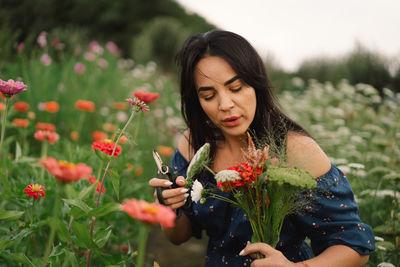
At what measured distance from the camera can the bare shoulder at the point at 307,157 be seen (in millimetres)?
1184

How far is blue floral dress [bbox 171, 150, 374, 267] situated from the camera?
45.6 inches

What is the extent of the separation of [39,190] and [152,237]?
2.06 metres

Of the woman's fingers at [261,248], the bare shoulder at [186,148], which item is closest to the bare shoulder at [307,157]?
the woman's fingers at [261,248]

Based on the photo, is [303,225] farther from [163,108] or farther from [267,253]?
[163,108]

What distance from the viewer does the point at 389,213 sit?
164 centimetres

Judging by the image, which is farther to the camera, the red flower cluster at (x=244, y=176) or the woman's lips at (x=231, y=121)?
the woman's lips at (x=231, y=121)

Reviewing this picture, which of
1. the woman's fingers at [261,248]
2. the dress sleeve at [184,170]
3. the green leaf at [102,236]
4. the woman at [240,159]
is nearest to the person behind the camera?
the woman's fingers at [261,248]

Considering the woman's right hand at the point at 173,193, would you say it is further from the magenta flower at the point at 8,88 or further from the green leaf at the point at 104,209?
the magenta flower at the point at 8,88

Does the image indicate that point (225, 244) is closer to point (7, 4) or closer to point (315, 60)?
point (7, 4)

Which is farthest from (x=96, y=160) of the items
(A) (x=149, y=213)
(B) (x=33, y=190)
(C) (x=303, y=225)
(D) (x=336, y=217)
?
(A) (x=149, y=213)

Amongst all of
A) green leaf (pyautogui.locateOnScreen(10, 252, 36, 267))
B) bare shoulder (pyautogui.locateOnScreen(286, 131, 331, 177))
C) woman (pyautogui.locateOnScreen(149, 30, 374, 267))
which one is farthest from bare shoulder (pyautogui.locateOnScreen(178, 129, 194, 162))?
green leaf (pyautogui.locateOnScreen(10, 252, 36, 267))

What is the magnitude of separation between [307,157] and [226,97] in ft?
1.17

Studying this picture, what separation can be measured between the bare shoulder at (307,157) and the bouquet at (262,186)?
0.88 ft

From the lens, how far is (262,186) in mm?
868
